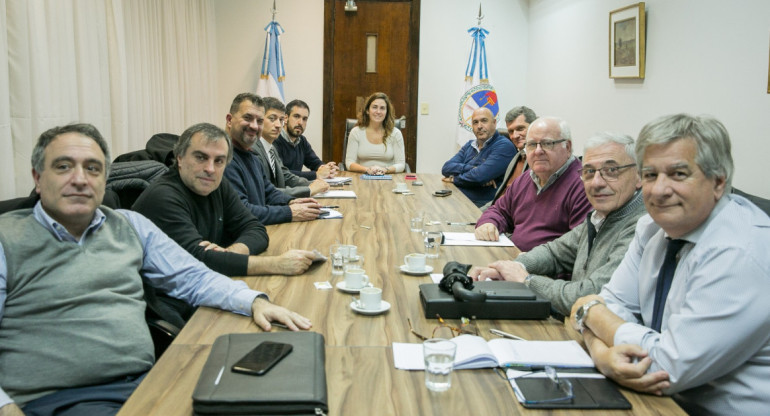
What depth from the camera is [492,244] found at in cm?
271

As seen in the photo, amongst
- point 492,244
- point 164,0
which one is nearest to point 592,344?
point 492,244

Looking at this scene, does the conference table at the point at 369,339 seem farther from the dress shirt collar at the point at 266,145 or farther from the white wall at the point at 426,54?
the white wall at the point at 426,54

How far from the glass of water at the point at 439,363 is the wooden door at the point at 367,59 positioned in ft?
19.3

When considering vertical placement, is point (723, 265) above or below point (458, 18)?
below

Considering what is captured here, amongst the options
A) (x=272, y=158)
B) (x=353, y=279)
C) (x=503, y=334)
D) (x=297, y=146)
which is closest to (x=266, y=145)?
(x=272, y=158)

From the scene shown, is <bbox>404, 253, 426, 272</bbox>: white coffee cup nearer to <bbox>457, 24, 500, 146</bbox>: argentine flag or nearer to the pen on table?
the pen on table

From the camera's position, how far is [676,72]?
3846mm

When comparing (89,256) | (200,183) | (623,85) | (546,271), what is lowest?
(546,271)

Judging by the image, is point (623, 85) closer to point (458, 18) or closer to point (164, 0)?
point (458, 18)

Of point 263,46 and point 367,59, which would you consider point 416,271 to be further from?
point 263,46

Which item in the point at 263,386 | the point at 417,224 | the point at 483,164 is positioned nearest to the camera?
the point at 263,386

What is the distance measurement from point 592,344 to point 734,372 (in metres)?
0.30

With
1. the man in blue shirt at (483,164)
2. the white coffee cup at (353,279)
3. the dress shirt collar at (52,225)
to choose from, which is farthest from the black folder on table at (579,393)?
the man in blue shirt at (483,164)

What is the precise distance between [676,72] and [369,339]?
3136mm
